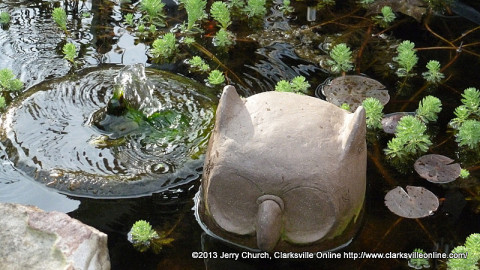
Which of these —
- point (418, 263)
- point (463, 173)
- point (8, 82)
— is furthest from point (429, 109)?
point (8, 82)

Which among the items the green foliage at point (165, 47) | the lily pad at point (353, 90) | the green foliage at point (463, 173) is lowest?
the green foliage at point (165, 47)

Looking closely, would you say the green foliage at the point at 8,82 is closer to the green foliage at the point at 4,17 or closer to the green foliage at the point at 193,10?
the green foliage at the point at 4,17

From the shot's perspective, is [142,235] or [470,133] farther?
[470,133]

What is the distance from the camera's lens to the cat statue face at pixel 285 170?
3438 millimetres

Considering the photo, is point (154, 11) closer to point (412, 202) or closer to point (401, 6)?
point (401, 6)

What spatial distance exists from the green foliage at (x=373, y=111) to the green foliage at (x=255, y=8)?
5.64 feet

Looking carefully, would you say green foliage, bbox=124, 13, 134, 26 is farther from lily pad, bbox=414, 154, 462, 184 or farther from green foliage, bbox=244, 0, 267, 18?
lily pad, bbox=414, 154, 462, 184

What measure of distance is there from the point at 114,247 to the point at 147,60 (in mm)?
2108

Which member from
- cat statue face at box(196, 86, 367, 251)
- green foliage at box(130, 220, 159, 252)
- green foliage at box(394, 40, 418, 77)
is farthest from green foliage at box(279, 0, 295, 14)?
green foliage at box(130, 220, 159, 252)

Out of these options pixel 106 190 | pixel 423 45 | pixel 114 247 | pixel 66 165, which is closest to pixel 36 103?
pixel 66 165

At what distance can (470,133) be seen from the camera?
4.54m

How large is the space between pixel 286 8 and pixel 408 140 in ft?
7.30

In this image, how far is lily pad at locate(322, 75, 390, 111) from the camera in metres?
5.02

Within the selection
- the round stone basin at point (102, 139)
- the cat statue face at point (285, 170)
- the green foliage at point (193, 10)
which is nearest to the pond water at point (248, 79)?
the round stone basin at point (102, 139)
